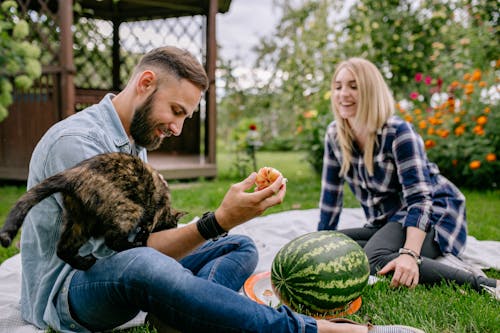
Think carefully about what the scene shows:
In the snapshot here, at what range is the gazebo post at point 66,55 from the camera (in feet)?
20.5

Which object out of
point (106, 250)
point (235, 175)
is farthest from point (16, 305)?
point (235, 175)

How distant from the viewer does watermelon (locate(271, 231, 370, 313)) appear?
2.13 meters

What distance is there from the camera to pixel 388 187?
3146 millimetres

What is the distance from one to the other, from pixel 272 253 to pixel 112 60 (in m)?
7.04

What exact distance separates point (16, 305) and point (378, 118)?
104 inches

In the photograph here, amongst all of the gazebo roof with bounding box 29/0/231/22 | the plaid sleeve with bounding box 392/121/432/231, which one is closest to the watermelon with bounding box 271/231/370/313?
the plaid sleeve with bounding box 392/121/432/231

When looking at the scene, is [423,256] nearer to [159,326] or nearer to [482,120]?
[159,326]

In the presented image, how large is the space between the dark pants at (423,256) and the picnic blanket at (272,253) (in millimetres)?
200

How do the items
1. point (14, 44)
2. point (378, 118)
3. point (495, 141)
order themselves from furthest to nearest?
point (495, 141)
point (14, 44)
point (378, 118)

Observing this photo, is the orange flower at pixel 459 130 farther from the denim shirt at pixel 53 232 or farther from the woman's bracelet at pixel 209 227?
the denim shirt at pixel 53 232

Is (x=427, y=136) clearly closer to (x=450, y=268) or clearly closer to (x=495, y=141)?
(x=495, y=141)

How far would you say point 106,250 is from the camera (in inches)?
77.9

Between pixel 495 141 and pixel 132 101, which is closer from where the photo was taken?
pixel 132 101

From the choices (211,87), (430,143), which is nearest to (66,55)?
(211,87)
